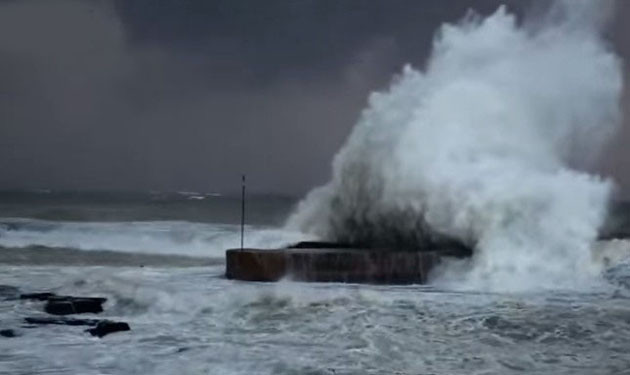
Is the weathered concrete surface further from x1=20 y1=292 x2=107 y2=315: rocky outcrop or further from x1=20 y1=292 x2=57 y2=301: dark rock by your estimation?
x1=20 y1=292 x2=57 y2=301: dark rock

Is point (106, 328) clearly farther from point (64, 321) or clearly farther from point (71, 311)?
point (71, 311)

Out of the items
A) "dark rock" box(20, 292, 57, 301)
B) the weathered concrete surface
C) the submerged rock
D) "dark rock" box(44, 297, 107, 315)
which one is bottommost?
the submerged rock

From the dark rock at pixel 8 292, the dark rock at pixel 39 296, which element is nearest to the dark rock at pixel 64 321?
the dark rock at pixel 39 296

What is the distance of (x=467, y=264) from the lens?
16.8 meters

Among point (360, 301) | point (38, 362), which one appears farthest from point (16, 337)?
point (360, 301)

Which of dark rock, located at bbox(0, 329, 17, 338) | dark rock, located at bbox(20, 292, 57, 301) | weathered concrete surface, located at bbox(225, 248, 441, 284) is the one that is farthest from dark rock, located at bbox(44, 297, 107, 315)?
weathered concrete surface, located at bbox(225, 248, 441, 284)

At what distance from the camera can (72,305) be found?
13.3 metres

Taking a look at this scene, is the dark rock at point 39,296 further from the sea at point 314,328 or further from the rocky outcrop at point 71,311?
the sea at point 314,328

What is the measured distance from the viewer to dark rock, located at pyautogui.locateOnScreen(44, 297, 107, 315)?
1320 cm

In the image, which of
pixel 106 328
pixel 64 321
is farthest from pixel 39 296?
pixel 106 328

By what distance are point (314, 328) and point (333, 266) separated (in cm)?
416

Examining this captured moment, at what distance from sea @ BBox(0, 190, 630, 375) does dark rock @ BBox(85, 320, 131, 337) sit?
0.12m

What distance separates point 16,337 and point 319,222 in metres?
11.8

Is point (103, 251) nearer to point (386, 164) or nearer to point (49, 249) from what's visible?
point (49, 249)
